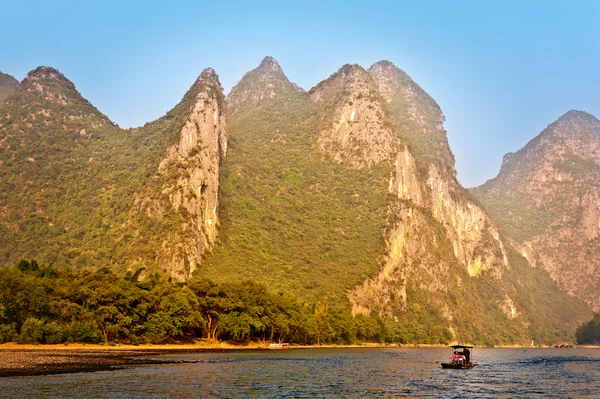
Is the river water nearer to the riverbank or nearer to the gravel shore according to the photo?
the gravel shore

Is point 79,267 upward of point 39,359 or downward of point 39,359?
upward

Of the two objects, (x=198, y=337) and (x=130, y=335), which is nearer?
(x=130, y=335)

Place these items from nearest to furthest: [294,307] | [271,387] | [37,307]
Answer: [271,387] → [37,307] → [294,307]

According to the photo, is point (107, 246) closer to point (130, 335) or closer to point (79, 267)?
point (79, 267)

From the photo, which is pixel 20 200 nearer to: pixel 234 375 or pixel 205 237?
pixel 205 237

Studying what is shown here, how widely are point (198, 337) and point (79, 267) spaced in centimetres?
5601

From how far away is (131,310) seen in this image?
377ft

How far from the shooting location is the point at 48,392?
47000 mm

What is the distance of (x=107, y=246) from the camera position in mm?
183625

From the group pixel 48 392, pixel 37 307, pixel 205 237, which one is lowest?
pixel 48 392

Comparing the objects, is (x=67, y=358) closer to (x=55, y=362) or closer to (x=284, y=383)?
(x=55, y=362)

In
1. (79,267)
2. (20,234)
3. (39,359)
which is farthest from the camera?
(20,234)

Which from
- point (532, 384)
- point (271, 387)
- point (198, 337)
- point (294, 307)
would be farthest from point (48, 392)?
point (294, 307)

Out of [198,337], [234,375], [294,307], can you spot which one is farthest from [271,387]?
[294,307]
